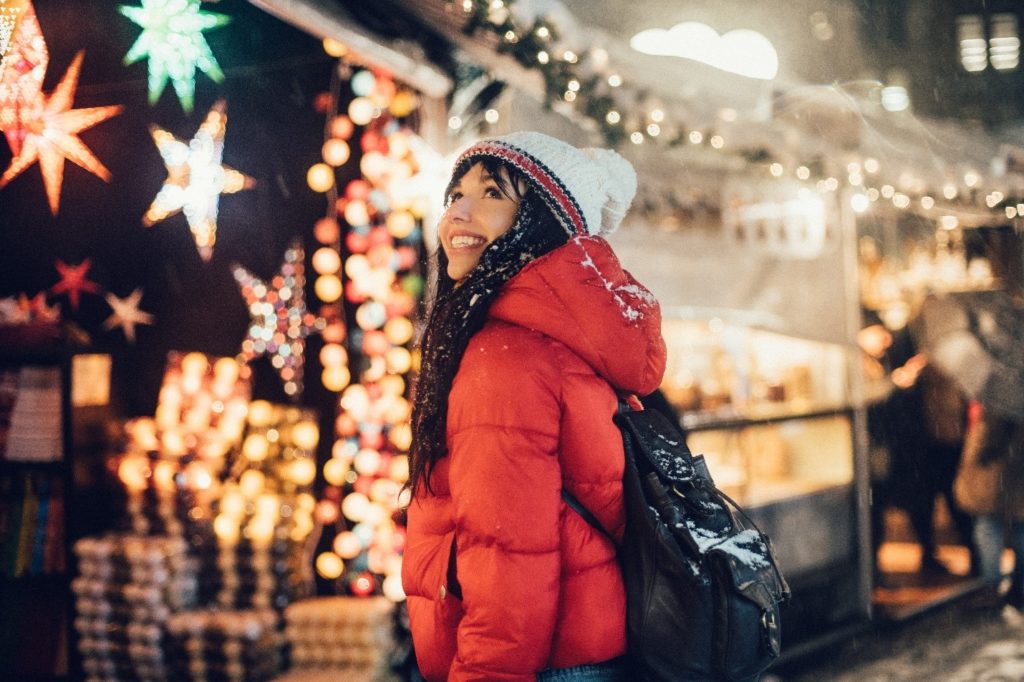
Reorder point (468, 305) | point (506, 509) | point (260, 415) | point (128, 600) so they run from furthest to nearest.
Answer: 1. point (260, 415)
2. point (128, 600)
3. point (468, 305)
4. point (506, 509)

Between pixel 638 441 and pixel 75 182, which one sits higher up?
pixel 75 182

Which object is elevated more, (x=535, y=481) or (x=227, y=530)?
(x=535, y=481)

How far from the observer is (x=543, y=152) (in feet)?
6.97

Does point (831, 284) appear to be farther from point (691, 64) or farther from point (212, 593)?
point (212, 593)

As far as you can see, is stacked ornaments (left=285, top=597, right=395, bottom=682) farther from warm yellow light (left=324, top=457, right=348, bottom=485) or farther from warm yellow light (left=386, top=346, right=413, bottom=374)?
warm yellow light (left=386, top=346, right=413, bottom=374)

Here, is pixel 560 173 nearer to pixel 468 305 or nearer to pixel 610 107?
pixel 468 305

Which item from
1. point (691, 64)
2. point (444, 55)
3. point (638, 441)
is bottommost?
point (638, 441)

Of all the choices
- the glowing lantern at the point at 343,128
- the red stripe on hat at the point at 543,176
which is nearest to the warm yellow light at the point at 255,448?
the glowing lantern at the point at 343,128

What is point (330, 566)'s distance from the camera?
4410mm

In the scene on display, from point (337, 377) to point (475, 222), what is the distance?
2.56 m

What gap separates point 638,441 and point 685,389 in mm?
3919

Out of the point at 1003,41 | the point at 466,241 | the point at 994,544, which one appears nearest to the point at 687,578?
the point at 466,241

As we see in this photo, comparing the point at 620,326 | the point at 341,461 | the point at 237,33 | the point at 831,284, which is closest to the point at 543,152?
the point at 620,326

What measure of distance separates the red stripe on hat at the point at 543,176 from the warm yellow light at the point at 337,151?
2.50 meters
